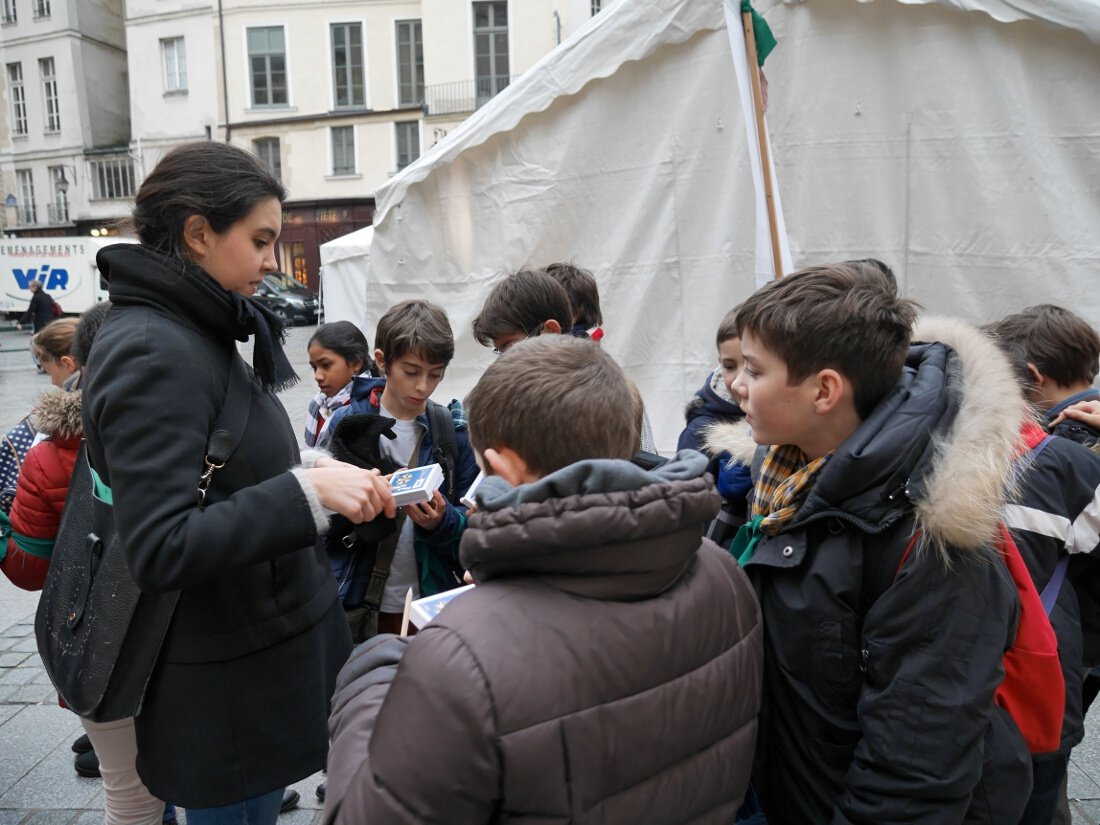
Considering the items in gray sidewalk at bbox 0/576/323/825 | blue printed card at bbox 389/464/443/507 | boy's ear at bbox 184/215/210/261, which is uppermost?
boy's ear at bbox 184/215/210/261

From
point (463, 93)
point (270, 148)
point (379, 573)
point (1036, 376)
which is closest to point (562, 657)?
point (379, 573)

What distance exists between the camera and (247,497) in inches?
64.4

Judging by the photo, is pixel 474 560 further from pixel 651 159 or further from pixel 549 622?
pixel 651 159

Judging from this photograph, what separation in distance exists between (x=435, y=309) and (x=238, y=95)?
3154cm

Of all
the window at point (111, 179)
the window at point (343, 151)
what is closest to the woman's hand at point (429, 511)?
the window at point (343, 151)

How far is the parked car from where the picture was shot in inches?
928

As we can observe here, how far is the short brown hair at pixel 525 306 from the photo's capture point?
2.91 m

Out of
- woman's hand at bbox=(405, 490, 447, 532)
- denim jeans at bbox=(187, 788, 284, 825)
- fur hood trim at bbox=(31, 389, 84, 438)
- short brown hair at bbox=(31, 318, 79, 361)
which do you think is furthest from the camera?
short brown hair at bbox=(31, 318, 79, 361)

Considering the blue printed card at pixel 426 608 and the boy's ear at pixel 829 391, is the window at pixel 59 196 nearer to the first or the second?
the blue printed card at pixel 426 608

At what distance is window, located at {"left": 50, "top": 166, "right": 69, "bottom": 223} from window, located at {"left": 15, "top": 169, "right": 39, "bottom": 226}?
964 millimetres

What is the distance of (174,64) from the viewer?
3112cm

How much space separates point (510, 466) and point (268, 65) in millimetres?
33209

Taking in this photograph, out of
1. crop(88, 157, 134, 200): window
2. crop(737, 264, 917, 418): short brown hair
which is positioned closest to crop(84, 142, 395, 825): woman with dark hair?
crop(737, 264, 917, 418): short brown hair

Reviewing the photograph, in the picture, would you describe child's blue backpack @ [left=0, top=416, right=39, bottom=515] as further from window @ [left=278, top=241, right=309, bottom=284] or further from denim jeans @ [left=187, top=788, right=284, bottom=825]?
window @ [left=278, top=241, right=309, bottom=284]
